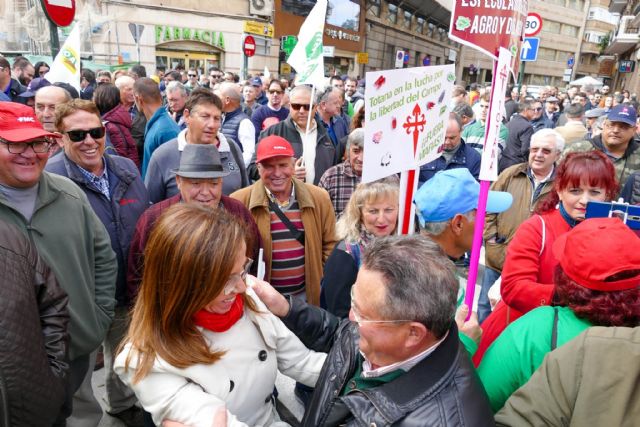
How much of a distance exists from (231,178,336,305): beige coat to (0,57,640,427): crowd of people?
13mm

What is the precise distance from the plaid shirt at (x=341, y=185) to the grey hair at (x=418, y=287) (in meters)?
2.46

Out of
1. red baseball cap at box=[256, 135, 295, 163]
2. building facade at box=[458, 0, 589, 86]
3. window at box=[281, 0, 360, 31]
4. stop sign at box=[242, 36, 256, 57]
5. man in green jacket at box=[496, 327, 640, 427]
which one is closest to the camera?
man in green jacket at box=[496, 327, 640, 427]

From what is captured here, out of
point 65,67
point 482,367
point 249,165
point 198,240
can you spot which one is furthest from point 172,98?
point 482,367

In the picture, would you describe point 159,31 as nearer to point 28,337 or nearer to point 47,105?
point 47,105

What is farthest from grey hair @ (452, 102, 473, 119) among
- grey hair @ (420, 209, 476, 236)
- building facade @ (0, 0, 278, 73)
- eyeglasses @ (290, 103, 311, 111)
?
building facade @ (0, 0, 278, 73)

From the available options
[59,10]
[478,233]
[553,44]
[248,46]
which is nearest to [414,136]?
[478,233]

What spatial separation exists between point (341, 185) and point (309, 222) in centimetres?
90

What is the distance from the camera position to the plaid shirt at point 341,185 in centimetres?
382

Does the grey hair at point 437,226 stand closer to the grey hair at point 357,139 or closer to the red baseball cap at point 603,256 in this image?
the red baseball cap at point 603,256

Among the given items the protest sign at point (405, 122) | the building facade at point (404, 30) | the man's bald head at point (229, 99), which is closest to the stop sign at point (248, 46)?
the man's bald head at point (229, 99)

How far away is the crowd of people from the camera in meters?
1.25

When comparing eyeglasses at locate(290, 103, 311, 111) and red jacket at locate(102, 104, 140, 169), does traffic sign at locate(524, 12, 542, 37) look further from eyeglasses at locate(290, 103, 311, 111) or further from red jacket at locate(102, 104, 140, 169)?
red jacket at locate(102, 104, 140, 169)

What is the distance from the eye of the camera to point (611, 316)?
4.48 ft

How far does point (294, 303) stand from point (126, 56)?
2263 cm
